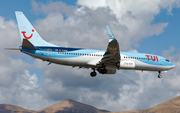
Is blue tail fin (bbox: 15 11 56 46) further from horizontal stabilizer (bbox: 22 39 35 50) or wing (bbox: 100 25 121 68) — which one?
wing (bbox: 100 25 121 68)

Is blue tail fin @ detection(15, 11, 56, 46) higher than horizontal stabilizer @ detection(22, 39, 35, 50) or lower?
higher

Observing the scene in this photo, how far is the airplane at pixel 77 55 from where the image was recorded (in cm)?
4184

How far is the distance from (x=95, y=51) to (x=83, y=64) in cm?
331

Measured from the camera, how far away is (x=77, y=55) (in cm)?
4388

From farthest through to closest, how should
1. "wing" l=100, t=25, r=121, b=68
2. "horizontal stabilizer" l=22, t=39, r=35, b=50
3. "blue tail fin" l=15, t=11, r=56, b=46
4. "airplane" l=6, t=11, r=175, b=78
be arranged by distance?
"blue tail fin" l=15, t=11, r=56, b=46 < "airplane" l=6, t=11, r=175, b=78 < "horizontal stabilizer" l=22, t=39, r=35, b=50 < "wing" l=100, t=25, r=121, b=68

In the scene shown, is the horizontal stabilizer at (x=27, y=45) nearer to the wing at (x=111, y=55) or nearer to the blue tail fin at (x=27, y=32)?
the blue tail fin at (x=27, y=32)

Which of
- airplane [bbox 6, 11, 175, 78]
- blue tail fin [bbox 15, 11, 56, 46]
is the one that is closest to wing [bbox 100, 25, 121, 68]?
airplane [bbox 6, 11, 175, 78]

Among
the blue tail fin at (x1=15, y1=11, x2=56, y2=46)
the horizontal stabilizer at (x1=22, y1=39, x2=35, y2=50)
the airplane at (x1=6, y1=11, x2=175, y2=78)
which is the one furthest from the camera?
the blue tail fin at (x1=15, y1=11, x2=56, y2=46)

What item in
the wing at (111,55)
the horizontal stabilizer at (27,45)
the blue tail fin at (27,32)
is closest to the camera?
the wing at (111,55)

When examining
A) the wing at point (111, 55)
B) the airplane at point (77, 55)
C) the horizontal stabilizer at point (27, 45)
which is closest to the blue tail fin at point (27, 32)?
the airplane at point (77, 55)

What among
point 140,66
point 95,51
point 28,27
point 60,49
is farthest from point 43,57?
point 140,66

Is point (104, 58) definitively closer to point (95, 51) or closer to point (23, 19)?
point (95, 51)

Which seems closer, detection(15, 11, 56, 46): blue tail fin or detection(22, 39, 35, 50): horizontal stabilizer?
detection(22, 39, 35, 50): horizontal stabilizer

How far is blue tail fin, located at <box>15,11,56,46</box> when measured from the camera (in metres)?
43.3
